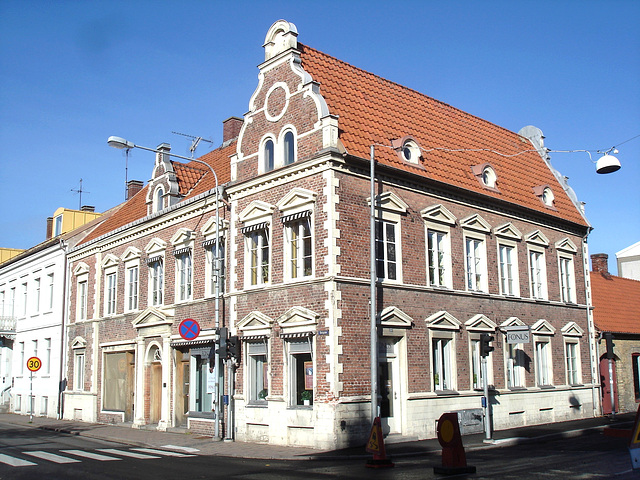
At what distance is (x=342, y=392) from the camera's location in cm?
1748

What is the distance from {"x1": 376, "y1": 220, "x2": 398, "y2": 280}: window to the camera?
64.0ft

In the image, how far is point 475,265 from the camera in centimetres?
2312

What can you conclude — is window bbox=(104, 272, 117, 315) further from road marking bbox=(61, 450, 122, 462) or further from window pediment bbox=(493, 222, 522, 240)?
window pediment bbox=(493, 222, 522, 240)

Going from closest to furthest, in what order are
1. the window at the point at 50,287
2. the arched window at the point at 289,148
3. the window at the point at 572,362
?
the arched window at the point at 289,148 < the window at the point at 572,362 < the window at the point at 50,287

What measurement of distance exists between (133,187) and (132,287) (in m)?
11.9

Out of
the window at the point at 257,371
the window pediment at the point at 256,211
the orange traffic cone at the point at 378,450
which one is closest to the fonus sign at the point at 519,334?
the orange traffic cone at the point at 378,450

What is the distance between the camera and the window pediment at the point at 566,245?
27.1m

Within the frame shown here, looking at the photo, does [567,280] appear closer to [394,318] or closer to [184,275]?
[394,318]

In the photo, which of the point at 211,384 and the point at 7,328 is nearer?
the point at 211,384

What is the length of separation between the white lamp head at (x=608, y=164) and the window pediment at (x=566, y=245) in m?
10.0

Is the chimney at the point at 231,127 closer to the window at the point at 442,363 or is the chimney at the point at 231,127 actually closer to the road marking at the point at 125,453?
the window at the point at 442,363

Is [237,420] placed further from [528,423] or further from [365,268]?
[528,423]

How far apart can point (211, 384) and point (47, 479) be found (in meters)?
8.46

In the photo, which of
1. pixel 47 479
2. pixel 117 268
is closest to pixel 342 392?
pixel 47 479
